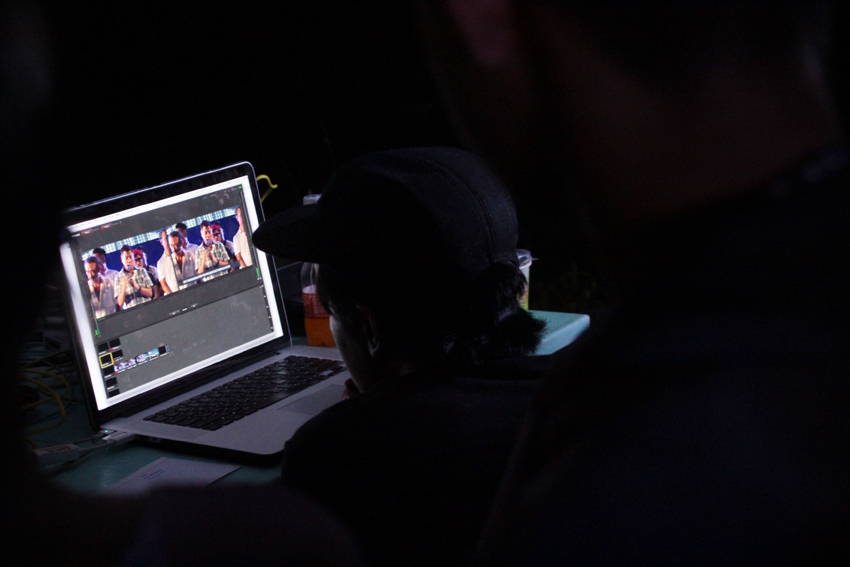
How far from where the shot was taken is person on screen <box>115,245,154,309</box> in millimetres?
1520

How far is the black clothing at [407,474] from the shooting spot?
997mm

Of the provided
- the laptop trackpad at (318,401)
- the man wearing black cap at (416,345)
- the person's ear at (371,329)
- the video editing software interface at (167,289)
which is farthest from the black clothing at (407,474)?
the video editing software interface at (167,289)

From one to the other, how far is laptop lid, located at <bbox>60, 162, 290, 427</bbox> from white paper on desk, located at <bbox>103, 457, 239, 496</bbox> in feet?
0.75

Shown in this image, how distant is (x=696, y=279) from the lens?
12.7 inches

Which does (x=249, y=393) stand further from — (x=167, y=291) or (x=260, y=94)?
(x=260, y=94)

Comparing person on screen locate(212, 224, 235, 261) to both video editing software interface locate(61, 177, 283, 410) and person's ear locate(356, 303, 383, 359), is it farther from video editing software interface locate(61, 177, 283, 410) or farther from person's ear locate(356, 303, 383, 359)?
person's ear locate(356, 303, 383, 359)

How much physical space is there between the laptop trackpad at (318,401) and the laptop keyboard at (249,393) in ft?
0.14

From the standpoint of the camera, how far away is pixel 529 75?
0.33 m

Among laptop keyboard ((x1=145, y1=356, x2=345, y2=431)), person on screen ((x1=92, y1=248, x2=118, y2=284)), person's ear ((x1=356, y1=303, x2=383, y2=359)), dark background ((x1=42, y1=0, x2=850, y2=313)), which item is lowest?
laptop keyboard ((x1=145, y1=356, x2=345, y2=431))

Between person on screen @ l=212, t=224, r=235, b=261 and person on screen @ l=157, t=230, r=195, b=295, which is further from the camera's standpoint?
person on screen @ l=212, t=224, r=235, b=261

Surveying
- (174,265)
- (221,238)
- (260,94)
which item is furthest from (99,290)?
(260,94)

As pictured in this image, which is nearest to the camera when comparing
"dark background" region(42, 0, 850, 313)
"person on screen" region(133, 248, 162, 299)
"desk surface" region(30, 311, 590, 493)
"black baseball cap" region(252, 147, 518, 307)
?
"black baseball cap" region(252, 147, 518, 307)

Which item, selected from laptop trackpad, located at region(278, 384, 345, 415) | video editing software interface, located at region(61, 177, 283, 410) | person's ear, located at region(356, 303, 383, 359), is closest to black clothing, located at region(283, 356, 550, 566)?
person's ear, located at region(356, 303, 383, 359)

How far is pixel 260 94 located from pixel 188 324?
1.52 m
